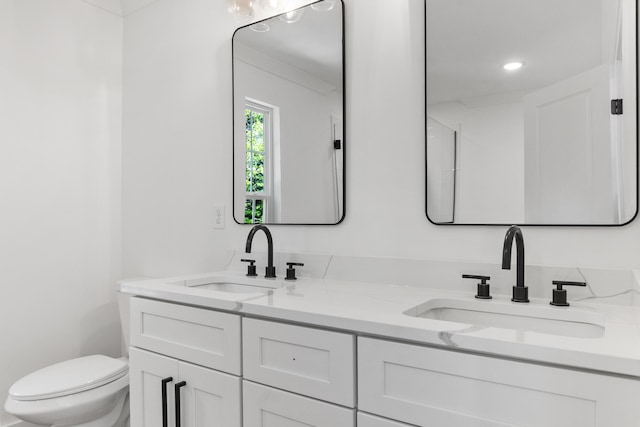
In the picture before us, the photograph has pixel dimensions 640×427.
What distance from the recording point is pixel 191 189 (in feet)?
7.09

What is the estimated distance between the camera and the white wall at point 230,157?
144 cm

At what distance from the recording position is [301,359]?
1.11 metres

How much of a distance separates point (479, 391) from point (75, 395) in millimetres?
1555

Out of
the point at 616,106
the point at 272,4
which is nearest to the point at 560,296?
the point at 616,106

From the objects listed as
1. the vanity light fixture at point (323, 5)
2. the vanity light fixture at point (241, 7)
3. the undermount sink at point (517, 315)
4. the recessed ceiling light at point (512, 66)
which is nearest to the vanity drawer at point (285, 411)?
the undermount sink at point (517, 315)

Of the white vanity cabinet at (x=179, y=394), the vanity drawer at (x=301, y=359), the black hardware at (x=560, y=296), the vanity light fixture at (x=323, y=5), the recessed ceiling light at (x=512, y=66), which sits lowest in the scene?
the white vanity cabinet at (x=179, y=394)

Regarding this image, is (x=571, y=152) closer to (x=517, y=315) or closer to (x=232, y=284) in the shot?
(x=517, y=315)

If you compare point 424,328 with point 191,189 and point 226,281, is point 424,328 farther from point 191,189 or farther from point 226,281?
point 191,189

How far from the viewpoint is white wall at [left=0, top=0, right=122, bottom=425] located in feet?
6.77

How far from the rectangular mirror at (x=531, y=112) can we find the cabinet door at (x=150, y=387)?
101cm

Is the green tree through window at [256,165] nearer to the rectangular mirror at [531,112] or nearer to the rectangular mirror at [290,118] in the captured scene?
the rectangular mirror at [290,118]

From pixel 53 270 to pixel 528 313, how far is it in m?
2.17

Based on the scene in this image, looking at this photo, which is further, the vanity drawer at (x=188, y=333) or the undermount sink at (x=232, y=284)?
the undermount sink at (x=232, y=284)

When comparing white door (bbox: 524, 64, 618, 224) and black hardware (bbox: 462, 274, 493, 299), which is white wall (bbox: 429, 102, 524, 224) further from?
black hardware (bbox: 462, 274, 493, 299)
